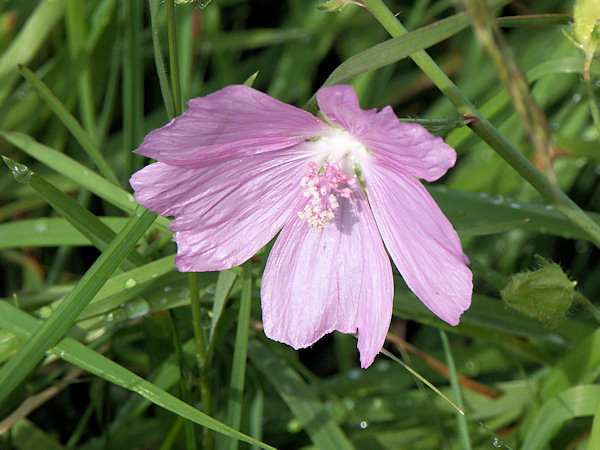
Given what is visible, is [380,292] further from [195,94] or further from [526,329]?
[195,94]

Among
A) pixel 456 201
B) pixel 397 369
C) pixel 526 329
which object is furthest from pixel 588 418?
pixel 456 201

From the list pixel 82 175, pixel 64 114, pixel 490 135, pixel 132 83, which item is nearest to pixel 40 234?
pixel 82 175

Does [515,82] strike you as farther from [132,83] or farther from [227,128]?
[132,83]

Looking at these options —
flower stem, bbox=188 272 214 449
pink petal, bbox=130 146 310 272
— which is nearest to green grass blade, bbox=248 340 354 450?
flower stem, bbox=188 272 214 449

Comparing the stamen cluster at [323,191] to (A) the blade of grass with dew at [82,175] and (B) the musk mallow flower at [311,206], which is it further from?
(A) the blade of grass with dew at [82,175]

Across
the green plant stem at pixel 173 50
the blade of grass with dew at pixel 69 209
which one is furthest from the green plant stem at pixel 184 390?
the green plant stem at pixel 173 50

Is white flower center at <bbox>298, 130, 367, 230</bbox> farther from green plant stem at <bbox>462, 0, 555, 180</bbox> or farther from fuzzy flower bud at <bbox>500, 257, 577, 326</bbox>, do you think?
green plant stem at <bbox>462, 0, 555, 180</bbox>
